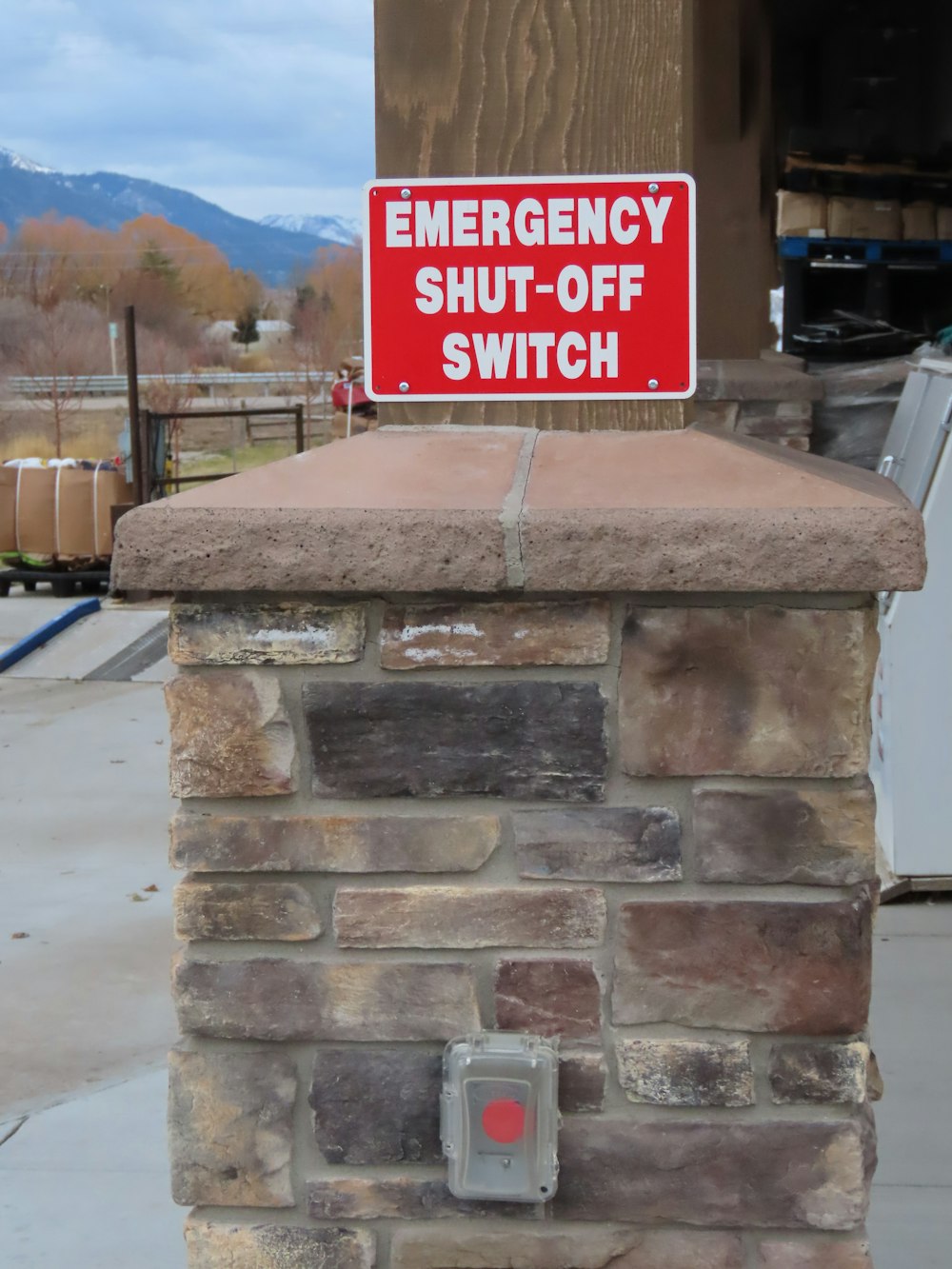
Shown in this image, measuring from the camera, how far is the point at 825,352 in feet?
24.5

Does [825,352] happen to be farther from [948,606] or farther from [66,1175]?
[66,1175]

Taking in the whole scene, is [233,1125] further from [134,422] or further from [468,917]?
[134,422]

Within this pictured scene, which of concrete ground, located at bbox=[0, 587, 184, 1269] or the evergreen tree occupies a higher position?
the evergreen tree

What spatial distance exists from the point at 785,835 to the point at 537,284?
76 cm

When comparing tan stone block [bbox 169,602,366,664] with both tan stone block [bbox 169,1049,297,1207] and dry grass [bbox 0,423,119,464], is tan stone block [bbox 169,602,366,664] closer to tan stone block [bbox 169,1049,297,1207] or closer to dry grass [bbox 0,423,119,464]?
tan stone block [bbox 169,1049,297,1207]

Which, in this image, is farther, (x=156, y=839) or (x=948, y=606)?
(x=156, y=839)

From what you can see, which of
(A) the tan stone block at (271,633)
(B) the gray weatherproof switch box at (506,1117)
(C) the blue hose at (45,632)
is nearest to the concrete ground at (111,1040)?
(B) the gray weatherproof switch box at (506,1117)

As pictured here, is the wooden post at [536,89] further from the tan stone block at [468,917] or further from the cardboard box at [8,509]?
the cardboard box at [8,509]

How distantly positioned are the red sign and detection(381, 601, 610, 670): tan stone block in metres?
0.35

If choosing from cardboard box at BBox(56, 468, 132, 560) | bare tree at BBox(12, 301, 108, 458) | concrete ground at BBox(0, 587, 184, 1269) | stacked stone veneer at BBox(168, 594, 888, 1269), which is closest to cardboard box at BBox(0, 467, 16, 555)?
cardboard box at BBox(56, 468, 132, 560)

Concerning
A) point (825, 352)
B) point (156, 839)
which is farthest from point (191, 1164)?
point (825, 352)

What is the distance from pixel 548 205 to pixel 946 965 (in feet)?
9.56

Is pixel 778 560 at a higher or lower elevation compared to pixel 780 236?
lower

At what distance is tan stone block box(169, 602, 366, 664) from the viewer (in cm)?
174
